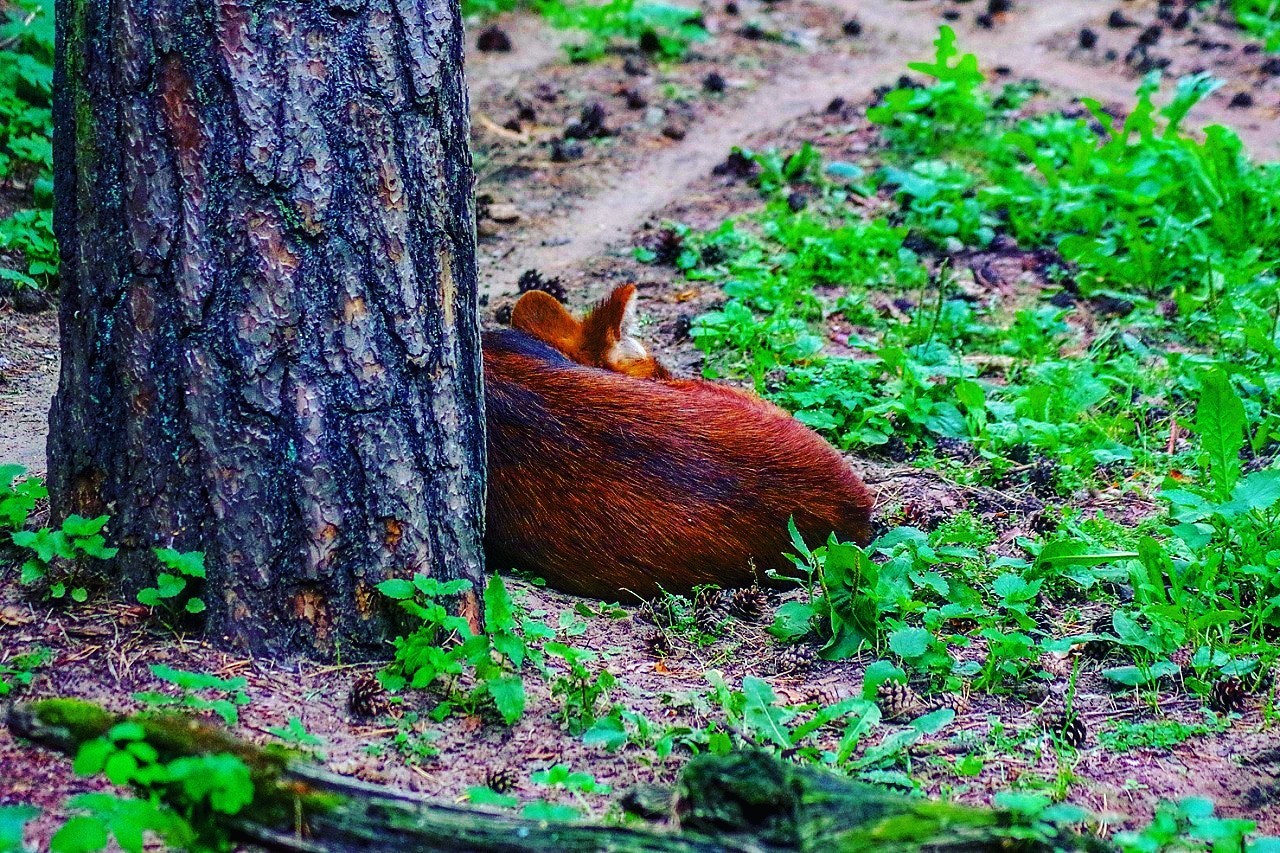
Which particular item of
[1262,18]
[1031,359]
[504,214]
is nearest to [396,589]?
[1031,359]

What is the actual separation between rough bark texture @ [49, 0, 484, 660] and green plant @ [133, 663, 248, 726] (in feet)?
0.68

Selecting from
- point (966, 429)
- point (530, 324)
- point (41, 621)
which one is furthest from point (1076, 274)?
point (41, 621)

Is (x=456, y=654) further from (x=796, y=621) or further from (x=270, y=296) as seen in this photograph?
(x=796, y=621)

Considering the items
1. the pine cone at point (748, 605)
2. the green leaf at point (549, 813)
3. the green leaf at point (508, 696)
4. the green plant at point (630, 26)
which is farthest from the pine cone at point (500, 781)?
the green plant at point (630, 26)

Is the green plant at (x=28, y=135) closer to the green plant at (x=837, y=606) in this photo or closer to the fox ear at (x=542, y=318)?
the fox ear at (x=542, y=318)

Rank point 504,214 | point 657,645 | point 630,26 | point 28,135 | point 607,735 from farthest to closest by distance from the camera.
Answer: point 630,26, point 504,214, point 28,135, point 657,645, point 607,735

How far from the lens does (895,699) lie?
11.2 ft

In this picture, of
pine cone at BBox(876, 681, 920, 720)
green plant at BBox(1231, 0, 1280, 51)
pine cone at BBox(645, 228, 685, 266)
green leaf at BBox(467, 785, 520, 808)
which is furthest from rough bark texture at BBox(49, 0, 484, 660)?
green plant at BBox(1231, 0, 1280, 51)

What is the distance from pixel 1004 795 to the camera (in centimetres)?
268

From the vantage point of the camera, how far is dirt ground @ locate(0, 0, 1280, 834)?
3004 mm

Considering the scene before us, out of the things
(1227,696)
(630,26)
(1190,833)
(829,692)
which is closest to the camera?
(1190,833)

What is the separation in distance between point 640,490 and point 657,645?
0.51 meters

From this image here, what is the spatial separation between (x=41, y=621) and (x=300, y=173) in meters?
1.29

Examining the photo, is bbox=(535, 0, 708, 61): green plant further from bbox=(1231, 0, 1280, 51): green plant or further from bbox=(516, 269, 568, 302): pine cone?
bbox=(1231, 0, 1280, 51): green plant
